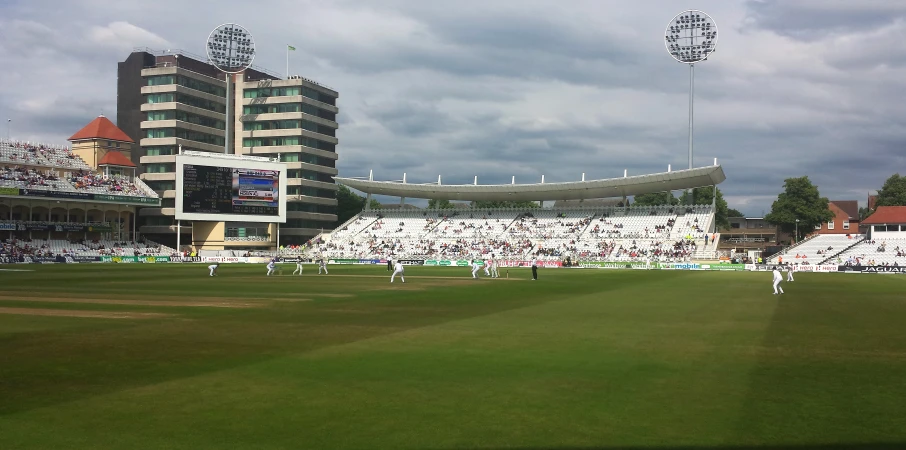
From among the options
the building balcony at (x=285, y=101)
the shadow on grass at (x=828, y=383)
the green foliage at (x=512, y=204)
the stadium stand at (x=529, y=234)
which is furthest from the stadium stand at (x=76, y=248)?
the shadow on grass at (x=828, y=383)

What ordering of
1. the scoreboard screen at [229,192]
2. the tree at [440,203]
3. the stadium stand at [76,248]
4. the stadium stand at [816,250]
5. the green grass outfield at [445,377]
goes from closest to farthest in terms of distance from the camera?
the green grass outfield at [445,377] < the stadium stand at [816,250] < the stadium stand at [76,248] < the scoreboard screen at [229,192] < the tree at [440,203]

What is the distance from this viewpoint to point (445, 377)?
11695 millimetres

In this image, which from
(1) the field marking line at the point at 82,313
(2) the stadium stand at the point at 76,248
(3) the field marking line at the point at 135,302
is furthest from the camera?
(2) the stadium stand at the point at 76,248

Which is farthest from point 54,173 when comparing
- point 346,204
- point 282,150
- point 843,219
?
point 843,219

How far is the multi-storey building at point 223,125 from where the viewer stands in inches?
3750

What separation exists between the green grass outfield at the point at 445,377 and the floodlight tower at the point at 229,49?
68.6 meters

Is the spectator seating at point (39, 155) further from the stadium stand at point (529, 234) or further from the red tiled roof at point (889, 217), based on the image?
the red tiled roof at point (889, 217)

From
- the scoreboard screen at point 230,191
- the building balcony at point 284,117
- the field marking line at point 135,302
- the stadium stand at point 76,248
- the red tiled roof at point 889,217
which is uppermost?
the building balcony at point 284,117

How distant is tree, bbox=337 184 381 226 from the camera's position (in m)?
121

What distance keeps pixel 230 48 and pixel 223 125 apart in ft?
62.7

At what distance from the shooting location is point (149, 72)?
95625mm

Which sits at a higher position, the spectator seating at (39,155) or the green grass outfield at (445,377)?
the spectator seating at (39,155)

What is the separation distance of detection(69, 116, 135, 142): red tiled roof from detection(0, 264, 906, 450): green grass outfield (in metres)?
75.2

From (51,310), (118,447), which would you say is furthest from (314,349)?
(51,310)
